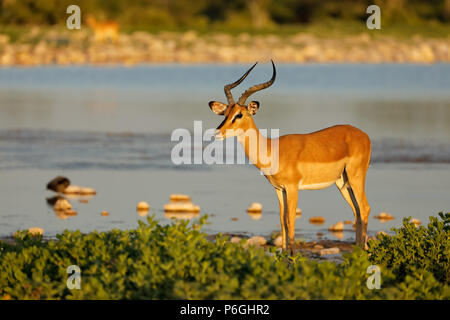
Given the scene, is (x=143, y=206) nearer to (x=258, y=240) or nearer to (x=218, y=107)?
(x=258, y=240)

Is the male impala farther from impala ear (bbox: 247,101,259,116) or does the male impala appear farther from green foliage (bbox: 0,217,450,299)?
green foliage (bbox: 0,217,450,299)

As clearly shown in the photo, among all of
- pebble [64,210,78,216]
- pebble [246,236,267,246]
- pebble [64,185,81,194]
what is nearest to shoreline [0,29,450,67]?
pebble [64,185,81,194]

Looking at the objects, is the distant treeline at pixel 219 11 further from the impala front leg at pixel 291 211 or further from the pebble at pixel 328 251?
the impala front leg at pixel 291 211

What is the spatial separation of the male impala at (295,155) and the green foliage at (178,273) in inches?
92.3

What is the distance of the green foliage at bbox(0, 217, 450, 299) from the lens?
7.46 m

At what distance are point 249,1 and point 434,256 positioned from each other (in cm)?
6700

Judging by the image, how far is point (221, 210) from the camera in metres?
14.2

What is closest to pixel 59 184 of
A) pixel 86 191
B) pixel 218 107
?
pixel 86 191

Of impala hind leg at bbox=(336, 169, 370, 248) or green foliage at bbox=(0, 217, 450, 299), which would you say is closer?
green foliage at bbox=(0, 217, 450, 299)

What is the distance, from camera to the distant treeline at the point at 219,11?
65.9 meters

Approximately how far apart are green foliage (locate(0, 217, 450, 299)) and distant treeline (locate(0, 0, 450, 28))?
58173 millimetres

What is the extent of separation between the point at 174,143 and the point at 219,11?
59.1 meters

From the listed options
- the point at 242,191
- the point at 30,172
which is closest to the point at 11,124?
the point at 30,172
